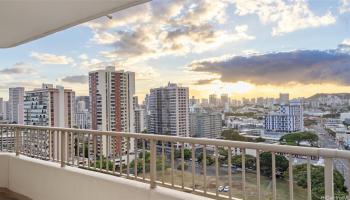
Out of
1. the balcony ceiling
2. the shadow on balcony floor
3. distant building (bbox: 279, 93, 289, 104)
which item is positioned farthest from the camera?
the shadow on balcony floor

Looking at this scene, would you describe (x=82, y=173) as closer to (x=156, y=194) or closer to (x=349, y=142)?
(x=156, y=194)

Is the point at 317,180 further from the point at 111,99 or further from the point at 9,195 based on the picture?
the point at 9,195

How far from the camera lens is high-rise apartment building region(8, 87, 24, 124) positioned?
16.6ft

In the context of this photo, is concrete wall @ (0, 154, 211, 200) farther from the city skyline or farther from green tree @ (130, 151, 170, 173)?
the city skyline

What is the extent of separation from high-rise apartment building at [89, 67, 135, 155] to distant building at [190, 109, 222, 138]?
0.75 m

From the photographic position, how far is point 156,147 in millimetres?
2863

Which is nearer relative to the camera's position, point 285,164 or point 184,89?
point 285,164

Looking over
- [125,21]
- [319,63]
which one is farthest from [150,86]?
[319,63]

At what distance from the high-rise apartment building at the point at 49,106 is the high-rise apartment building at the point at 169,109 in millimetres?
1281

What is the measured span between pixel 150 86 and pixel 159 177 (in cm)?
160

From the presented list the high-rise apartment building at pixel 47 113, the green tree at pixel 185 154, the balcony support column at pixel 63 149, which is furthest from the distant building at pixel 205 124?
the high-rise apartment building at pixel 47 113

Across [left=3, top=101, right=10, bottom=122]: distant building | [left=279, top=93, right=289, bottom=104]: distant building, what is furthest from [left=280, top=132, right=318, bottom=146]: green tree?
[left=3, top=101, right=10, bottom=122]: distant building

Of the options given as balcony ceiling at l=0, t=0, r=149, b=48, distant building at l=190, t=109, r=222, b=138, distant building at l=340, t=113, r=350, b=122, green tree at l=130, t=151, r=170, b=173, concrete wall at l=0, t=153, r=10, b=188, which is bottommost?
concrete wall at l=0, t=153, r=10, b=188

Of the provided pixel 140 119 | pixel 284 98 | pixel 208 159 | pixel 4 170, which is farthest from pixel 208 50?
pixel 4 170
